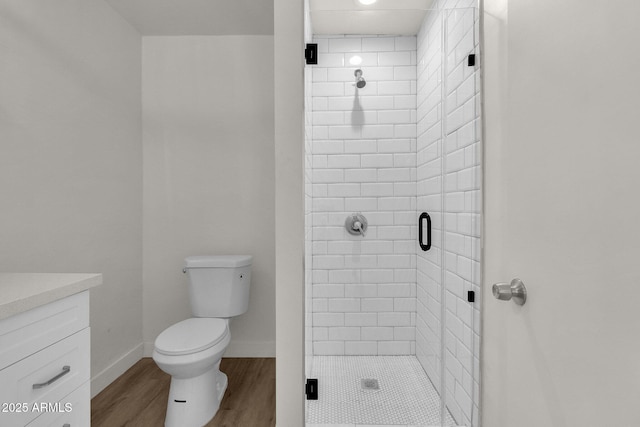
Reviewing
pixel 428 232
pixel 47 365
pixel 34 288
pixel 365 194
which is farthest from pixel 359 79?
pixel 47 365

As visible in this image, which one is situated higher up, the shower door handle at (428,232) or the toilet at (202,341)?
the shower door handle at (428,232)

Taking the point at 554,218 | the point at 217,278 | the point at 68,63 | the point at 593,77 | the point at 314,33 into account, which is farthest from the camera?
the point at 217,278

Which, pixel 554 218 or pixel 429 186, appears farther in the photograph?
pixel 429 186

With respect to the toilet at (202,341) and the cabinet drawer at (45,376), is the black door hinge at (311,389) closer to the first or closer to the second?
the toilet at (202,341)

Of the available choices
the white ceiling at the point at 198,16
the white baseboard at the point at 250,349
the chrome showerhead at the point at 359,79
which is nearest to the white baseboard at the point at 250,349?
the white baseboard at the point at 250,349

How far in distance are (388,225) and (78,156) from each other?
1.83 meters

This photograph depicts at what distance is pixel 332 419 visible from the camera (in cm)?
158

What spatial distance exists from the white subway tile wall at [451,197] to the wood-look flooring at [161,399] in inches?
39.6

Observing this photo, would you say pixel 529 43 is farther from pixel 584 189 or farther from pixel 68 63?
pixel 68 63

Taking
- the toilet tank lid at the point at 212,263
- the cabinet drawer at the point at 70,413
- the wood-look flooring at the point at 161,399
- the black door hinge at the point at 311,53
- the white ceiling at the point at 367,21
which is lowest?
the wood-look flooring at the point at 161,399

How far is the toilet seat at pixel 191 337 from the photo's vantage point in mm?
1685

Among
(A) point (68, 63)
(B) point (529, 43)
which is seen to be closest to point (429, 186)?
(B) point (529, 43)

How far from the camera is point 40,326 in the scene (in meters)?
0.93

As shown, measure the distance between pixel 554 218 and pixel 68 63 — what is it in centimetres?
243
